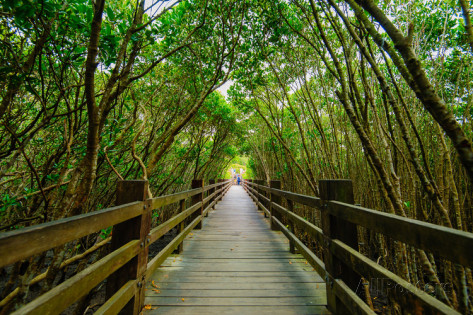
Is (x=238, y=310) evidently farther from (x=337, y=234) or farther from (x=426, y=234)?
(x=426, y=234)

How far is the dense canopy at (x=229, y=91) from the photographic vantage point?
1618 millimetres

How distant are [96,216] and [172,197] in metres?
1.22

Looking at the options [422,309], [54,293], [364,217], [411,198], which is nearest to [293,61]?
[411,198]

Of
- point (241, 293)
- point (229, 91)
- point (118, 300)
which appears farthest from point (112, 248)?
point (229, 91)

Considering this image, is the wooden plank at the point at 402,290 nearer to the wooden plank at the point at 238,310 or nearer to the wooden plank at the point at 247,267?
the wooden plank at the point at 238,310

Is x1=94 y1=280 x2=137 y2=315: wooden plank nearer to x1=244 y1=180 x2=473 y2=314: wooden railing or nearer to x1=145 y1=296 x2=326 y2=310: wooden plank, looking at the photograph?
x1=145 y1=296 x2=326 y2=310: wooden plank

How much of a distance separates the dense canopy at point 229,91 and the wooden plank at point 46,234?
74 cm

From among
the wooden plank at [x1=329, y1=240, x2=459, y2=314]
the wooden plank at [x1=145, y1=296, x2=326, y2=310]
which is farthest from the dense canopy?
→ the wooden plank at [x1=145, y1=296, x2=326, y2=310]

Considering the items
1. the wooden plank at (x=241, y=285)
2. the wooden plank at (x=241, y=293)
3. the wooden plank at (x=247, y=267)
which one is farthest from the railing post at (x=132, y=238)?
the wooden plank at (x=247, y=267)

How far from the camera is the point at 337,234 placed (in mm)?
1608

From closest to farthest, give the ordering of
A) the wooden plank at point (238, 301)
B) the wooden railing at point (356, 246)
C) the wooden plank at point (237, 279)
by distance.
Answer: the wooden railing at point (356, 246), the wooden plank at point (238, 301), the wooden plank at point (237, 279)

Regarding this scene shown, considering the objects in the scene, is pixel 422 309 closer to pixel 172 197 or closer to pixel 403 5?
pixel 172 197

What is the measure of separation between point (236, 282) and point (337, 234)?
1.20 metres

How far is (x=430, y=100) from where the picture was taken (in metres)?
1.05
